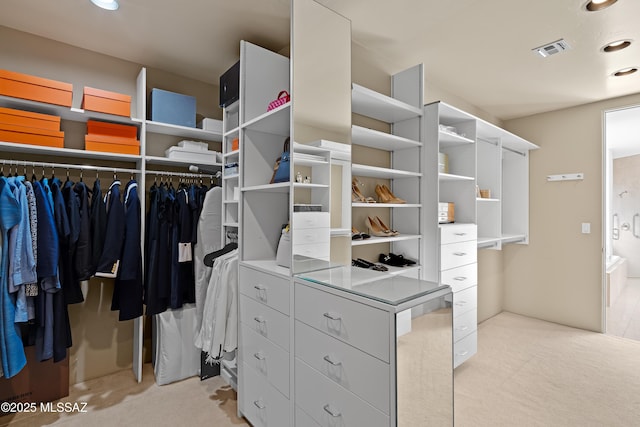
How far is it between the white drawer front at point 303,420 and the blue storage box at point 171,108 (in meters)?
2.34

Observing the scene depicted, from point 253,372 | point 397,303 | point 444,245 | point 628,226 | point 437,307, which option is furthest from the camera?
point 628,226

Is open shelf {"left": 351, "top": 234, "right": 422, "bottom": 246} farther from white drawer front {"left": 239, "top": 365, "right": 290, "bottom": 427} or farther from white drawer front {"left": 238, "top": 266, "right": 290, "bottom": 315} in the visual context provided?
white drawer front {"left": 239, "top": 365, "right": 290, "bottom": 427}

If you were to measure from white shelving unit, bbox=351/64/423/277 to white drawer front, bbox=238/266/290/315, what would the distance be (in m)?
0.89

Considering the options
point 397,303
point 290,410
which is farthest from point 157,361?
point 397,303

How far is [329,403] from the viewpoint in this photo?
4.65 ft

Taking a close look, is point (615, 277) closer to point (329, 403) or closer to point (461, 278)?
point (461, 278)

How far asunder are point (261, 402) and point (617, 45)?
3.76m

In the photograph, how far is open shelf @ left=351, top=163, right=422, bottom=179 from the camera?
7.58 feet

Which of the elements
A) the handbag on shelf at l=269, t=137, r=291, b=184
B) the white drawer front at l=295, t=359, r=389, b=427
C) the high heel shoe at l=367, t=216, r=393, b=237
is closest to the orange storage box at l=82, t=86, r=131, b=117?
the handbag on shelf at l=269, t=137, r=291, b=184

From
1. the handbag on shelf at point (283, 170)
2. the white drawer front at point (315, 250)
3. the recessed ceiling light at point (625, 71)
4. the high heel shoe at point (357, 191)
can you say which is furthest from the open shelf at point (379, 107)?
the recessed ceiling light at point (625, 71)

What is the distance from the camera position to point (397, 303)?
1.15m

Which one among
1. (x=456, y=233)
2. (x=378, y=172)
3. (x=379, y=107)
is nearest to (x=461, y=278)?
(x=456, y=233)

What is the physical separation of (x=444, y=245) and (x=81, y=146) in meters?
3.06

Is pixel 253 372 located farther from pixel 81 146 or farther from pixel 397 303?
pixel 81 146
